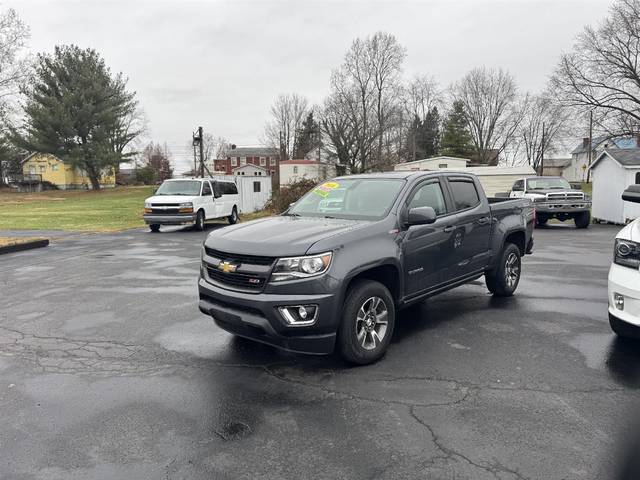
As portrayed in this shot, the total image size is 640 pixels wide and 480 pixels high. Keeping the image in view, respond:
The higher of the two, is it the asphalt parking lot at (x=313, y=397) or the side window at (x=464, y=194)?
the side window at (x=464, y=194)

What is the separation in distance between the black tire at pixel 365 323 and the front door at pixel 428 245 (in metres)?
0.48

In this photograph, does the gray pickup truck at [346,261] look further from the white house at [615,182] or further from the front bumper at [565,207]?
the white house at [615,182]

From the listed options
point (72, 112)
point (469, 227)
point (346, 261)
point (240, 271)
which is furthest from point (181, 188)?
point (72, 112)

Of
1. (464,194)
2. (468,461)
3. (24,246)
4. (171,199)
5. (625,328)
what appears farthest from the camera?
(171,199)

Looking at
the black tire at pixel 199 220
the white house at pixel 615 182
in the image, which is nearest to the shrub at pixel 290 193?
the black tire at pixel 199 220

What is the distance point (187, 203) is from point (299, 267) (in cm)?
1400

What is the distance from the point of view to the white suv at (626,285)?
169 inches

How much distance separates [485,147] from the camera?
65.2 meters

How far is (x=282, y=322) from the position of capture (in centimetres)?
394

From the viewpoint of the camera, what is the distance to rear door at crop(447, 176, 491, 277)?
224 inches

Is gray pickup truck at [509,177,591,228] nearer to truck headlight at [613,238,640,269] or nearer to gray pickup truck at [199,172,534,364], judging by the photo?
gray pickup truck at [199,172,534,364]

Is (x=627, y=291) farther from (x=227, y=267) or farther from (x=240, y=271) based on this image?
(x=227, y=267)

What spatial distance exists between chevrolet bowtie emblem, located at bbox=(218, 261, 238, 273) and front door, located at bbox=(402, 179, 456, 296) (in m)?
1.70

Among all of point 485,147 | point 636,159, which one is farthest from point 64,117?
point 485,147
